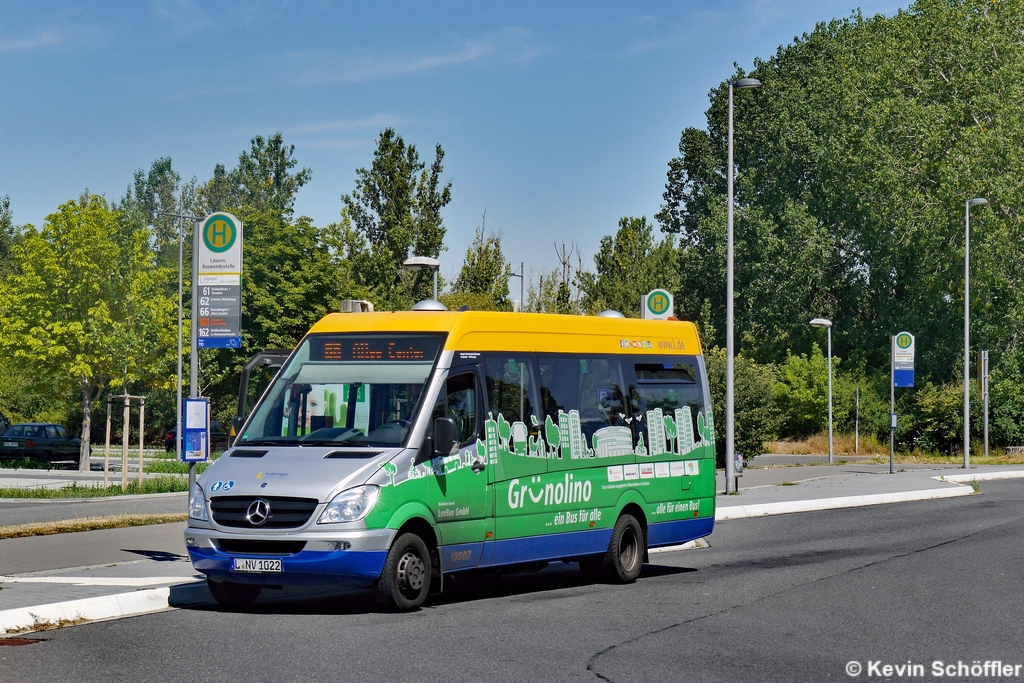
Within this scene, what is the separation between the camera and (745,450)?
1551 inches

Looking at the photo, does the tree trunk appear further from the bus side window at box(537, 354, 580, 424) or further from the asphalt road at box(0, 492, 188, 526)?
the bus side window at box(537, 354, 580, 424)

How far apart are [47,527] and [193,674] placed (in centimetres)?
1196

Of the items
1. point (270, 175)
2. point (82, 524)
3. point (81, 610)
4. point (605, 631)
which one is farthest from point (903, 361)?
point (270, 175)

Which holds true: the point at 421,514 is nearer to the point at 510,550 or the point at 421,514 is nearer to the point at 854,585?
the point at 510,550

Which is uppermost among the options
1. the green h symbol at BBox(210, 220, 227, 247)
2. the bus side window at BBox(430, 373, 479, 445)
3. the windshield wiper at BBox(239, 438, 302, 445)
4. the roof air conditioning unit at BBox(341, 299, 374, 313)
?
the green h symbol at BBox(210, 220, 227, 247)

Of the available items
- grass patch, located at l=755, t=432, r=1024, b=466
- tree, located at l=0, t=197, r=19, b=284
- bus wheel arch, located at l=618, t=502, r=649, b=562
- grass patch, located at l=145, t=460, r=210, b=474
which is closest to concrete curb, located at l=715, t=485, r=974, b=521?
bus wheel arch, located at l=618, t=502, r=649, b=562

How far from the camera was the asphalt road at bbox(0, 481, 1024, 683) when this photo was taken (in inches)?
327

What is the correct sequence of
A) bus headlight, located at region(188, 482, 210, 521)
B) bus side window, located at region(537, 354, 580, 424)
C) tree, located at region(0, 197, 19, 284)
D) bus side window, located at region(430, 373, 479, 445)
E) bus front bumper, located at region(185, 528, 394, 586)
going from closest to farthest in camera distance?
bus front bumper, located at region(185, 528, 394, 586), bus headlight, located at region(188, 482, 210, 521), bus side window, located at region(430, 373, 479, 445), bus side window, located at region(537, 354, 580, 424), tree, located at region(0, 197, 19, 284)

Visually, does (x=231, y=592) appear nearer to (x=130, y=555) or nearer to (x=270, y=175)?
(x=130, y=555)

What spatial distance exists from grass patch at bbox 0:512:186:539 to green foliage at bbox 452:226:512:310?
27.1 meters

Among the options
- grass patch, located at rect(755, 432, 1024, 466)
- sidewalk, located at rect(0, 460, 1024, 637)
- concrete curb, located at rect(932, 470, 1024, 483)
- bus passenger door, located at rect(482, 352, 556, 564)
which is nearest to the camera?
sidewalk, located at rect(0, 460, 1024, 637)

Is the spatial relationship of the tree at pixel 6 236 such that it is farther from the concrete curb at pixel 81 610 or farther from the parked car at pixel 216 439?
the concrete curb at pixel 81 610

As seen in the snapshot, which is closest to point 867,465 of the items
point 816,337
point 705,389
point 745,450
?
point 745,450

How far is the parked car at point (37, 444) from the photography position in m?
43.1
